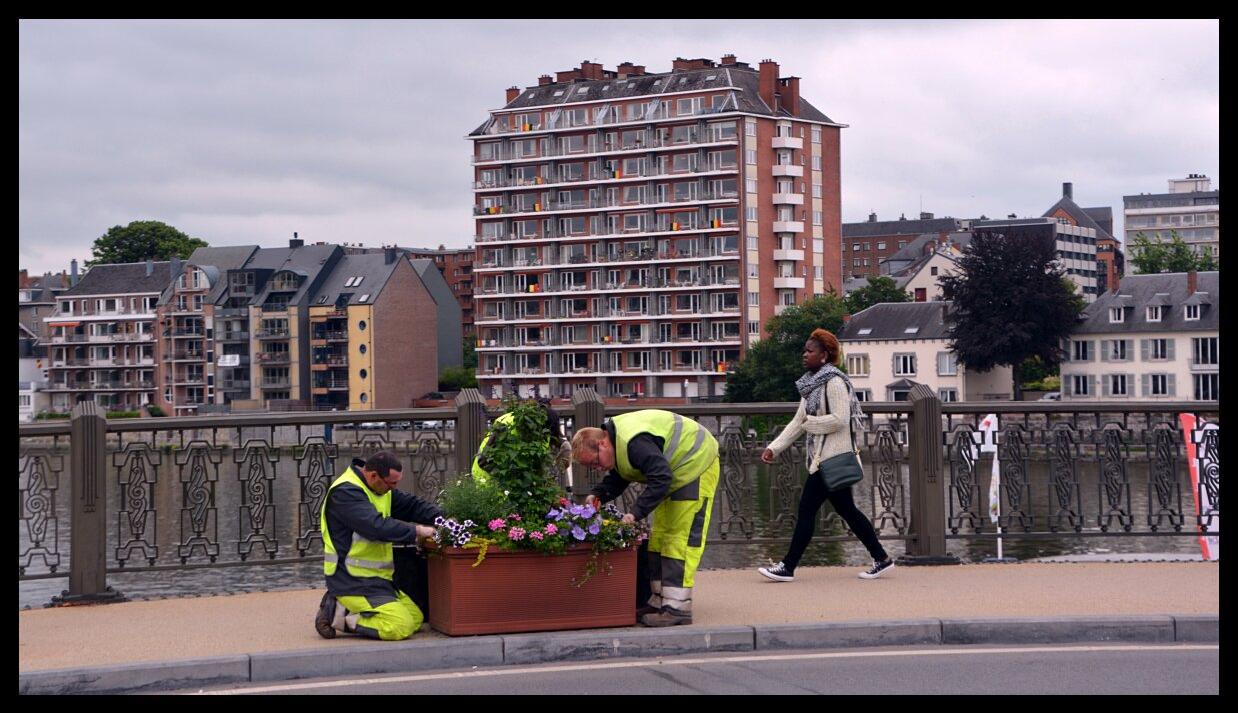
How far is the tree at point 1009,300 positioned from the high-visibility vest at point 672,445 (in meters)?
86.9

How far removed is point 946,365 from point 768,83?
26.8 m

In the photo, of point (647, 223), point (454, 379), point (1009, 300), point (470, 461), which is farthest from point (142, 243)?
point (470, 461)

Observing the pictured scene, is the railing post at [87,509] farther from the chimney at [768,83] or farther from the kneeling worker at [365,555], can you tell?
the chimney at [768,83]

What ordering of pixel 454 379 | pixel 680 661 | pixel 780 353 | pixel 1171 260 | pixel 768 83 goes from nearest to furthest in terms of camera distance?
pixel 680 661 → pixel 780 353 → pixel 768 83 → pixel 1171 260 → pixel 454 379

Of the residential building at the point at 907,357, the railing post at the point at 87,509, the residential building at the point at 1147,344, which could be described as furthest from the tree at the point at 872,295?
the railing post at the point at 87,509

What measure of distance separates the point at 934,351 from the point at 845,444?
97093mm

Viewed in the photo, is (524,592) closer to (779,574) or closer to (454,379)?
(779,574)

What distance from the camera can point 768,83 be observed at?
11919cm

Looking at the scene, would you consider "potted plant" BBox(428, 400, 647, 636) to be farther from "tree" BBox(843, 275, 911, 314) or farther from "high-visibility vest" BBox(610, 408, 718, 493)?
"tree" BBox(843, 275, 911, 314)

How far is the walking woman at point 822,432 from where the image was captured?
Result: 11492mm

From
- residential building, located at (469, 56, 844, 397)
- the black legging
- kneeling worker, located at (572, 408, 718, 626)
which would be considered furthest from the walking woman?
residential building, located at (469, 56, 844, 397)
